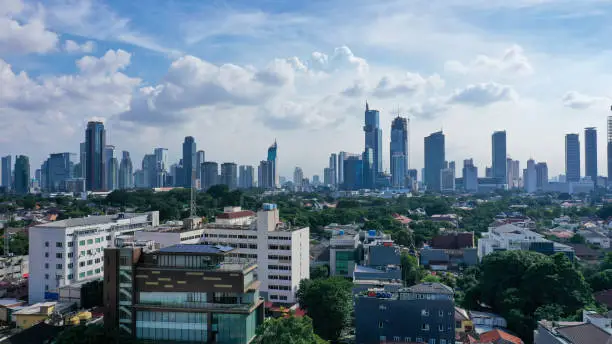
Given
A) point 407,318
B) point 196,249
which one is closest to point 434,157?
point 407,318

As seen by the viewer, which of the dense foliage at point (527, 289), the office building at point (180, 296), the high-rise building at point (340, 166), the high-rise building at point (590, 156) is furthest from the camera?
the high-rise building at point (340, 166)

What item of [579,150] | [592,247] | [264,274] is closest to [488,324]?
[264,274]

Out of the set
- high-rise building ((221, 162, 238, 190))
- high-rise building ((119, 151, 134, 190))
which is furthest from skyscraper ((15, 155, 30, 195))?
high-rise building ((221, 162, 238, 190))

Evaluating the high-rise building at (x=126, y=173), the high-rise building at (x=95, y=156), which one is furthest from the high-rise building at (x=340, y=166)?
the high-rise building at (x=95, y=156)

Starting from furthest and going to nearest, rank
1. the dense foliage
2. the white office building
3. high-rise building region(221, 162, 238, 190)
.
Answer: high-rise building region(221, 162, 238, 190), the white office building, the dense foliage

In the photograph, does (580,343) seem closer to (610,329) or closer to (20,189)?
(610,329)

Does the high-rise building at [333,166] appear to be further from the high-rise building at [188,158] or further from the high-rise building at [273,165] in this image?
the high-rise building at [188,158]

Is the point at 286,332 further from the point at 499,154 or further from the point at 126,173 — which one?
the point at 499,154

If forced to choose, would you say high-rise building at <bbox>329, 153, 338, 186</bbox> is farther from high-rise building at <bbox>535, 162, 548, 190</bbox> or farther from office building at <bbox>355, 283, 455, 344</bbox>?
office building at <bbox>355, 283, 455, 344</bbox>
